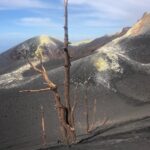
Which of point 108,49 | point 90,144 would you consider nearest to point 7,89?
point 108,49

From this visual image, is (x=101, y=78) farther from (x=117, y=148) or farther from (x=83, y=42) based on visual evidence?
(x=83, y=42)

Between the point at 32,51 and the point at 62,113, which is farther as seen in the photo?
the point at 32,51

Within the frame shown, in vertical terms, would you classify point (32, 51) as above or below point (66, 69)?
below

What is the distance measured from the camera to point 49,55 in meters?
30.8

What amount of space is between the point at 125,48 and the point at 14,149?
10.7 meters

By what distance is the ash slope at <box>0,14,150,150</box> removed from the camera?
16.9 meters

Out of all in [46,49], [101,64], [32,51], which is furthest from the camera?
[46,49]

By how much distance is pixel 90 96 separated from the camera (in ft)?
65.4

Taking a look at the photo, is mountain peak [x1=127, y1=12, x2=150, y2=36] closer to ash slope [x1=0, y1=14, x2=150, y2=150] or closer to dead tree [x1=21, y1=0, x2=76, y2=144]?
ash slope [x1=0, y1=14, x2=150, y2=150]

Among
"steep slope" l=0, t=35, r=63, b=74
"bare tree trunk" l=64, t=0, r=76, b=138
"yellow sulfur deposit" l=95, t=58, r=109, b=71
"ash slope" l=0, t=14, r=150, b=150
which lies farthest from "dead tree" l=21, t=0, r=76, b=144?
"steep slope" l=0, t=35, r=63, b=74

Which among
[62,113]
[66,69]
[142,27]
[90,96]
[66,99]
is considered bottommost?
[90,96]

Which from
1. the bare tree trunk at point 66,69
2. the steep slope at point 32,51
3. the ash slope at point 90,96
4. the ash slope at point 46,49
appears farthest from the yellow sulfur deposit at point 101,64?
the bare tree trunk at point 66,69

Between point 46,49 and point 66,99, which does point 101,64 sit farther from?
point 66,99

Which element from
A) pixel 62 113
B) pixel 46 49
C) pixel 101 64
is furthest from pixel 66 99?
pixel 46 49
